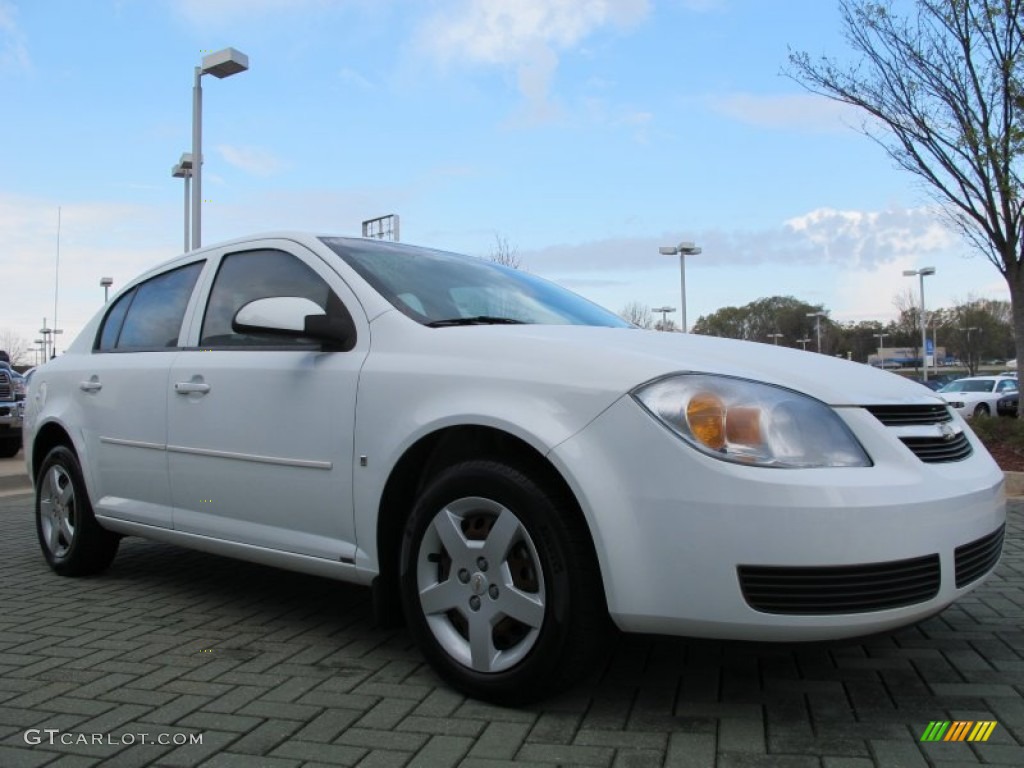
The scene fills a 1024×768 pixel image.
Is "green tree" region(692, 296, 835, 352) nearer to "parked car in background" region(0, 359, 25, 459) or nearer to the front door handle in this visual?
"parked car in background" region(0, 359, 25, 459)

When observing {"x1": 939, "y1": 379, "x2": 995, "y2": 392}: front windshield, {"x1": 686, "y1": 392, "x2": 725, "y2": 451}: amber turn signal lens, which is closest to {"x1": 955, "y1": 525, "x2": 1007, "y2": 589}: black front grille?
{"x1": 686, "y1": 392, "x2": 725, "y2": 451}: amber turn signal lens

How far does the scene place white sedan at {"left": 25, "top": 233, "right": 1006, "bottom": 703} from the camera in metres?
2.25

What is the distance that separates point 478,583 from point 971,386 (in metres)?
28.2

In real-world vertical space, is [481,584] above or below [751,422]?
below

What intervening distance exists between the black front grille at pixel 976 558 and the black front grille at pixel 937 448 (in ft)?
0.84

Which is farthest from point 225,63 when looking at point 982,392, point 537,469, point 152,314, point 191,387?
point 982,392

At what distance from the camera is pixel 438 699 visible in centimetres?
272

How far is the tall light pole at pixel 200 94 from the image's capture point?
12336 mm

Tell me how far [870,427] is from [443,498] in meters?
1.30

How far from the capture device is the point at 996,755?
2215mm

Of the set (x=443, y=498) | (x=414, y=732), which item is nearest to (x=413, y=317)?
(x=443, y=498)

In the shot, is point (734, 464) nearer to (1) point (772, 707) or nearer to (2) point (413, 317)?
(1) point (772, 707)

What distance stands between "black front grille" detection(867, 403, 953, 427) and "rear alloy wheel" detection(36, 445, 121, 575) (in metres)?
3.83

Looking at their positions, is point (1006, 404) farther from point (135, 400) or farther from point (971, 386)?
point (135, 400)
